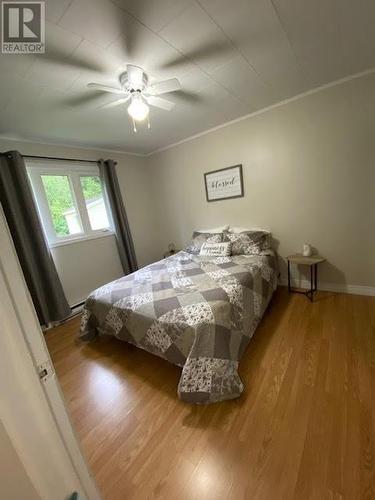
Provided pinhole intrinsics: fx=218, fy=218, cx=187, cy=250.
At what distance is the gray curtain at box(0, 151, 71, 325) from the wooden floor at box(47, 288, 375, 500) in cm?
88

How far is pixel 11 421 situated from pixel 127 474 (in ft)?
3.70

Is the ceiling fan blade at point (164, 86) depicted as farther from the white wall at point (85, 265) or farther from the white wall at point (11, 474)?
the white wall at point (85, 265)

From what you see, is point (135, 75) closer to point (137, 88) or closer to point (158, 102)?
point (137, 88)

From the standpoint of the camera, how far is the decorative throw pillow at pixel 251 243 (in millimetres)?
2846

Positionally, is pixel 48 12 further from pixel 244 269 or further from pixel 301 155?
pixel 301 155

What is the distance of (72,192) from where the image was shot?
3.16 meters

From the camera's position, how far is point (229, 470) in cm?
113

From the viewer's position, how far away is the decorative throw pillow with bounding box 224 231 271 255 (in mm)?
2846

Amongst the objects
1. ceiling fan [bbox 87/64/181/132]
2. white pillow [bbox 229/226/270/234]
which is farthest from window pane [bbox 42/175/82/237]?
white pillow [bbox 229/226/270/234]

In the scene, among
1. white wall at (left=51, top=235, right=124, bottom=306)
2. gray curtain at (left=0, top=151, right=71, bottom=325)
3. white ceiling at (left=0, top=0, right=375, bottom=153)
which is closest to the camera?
white ceiling at (left=0, top=0, right=375, bottom=153)

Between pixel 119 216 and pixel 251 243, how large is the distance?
2.12m

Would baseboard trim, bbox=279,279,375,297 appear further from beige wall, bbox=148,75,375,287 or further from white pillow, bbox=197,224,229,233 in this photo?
white pillow, bbox=197,224,229,233

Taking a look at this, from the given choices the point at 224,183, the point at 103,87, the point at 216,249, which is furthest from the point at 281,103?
the point at 103,87

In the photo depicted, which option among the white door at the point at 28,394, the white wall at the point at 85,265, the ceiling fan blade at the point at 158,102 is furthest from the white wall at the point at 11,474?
the white wall at the point at 85,265
